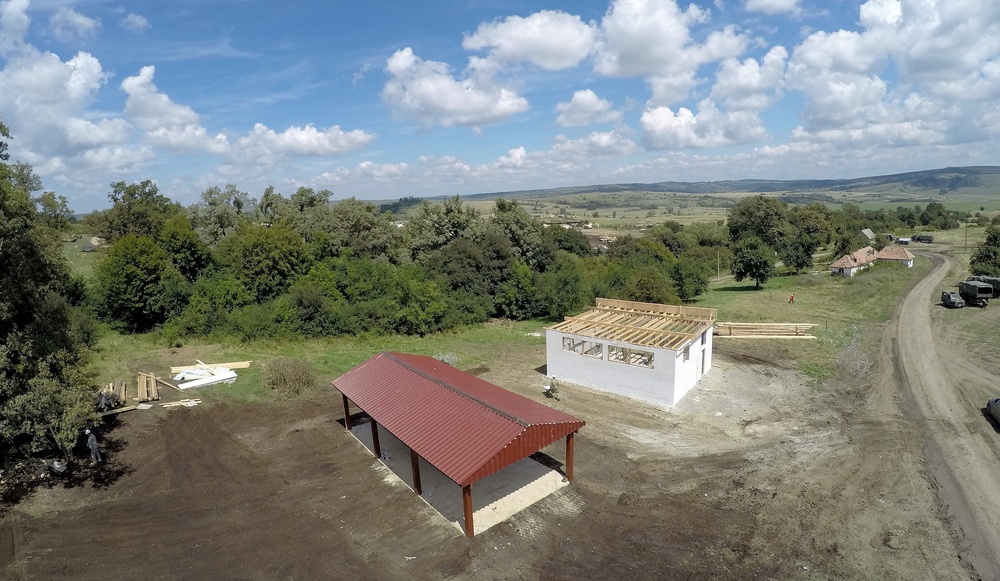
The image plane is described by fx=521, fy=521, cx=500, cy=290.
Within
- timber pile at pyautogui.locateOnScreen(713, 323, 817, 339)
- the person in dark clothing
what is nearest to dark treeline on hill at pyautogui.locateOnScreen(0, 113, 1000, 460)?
the person in dark clothing

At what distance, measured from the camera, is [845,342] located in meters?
30.7

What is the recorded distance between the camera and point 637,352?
75.8 feet

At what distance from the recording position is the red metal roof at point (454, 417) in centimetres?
1311

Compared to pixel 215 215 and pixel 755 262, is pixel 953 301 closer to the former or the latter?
pixel 755 262

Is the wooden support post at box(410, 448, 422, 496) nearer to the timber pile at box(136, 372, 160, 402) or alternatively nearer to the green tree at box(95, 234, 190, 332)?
the timber pile at box(136, 372, 160, 402)

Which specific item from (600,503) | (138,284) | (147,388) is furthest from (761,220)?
(147,388)

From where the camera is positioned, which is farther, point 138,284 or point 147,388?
point 138,284

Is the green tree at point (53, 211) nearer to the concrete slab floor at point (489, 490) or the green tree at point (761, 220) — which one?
the concrete slab floor at point (489, 490)

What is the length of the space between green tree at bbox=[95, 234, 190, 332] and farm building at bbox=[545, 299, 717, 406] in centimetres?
2786

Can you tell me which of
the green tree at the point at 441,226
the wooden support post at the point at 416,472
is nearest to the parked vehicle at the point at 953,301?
the green tree at the point at 441,226

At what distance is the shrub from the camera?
2398 cm

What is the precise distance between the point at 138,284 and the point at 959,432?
147ft

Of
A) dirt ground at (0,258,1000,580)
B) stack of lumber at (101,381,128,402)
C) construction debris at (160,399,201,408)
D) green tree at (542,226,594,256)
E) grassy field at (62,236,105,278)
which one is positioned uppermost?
grassy field at (62,236,105,278)

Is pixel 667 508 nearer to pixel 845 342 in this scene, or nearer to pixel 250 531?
pixel 250 531
